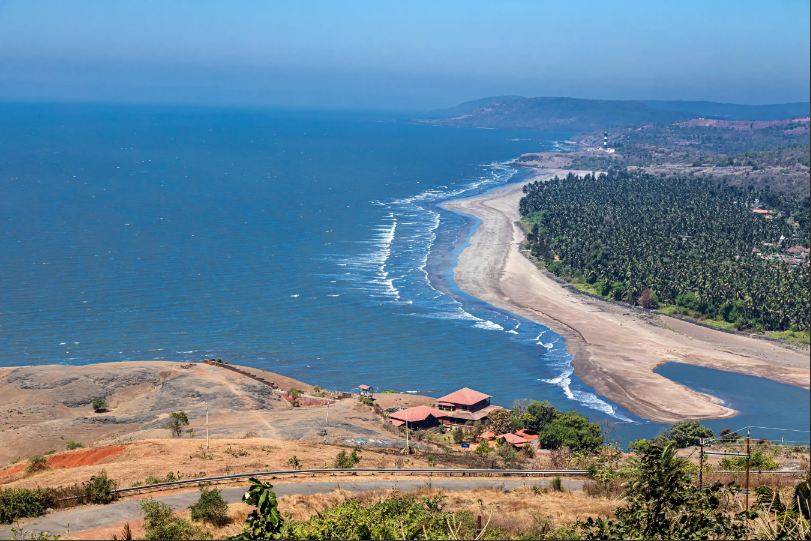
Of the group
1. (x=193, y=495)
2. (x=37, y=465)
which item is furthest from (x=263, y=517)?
(x=37, y=465)

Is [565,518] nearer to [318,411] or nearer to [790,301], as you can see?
[318,411]

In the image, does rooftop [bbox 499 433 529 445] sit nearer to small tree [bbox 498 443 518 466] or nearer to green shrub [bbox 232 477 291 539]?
small tree [bbox 498 443 518 466]

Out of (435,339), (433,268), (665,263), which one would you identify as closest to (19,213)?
(433,268)

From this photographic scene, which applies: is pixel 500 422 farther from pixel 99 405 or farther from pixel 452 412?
pixel 99 405

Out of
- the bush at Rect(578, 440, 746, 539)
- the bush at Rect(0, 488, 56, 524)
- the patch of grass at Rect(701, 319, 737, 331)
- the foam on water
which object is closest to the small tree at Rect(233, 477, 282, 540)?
the bush at Rect(578, 440, 746, 539)

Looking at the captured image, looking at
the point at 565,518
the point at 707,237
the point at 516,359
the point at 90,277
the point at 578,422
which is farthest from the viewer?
the point at 707,237

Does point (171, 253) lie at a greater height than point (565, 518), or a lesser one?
lesser

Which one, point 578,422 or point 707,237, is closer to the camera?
point 578,422
